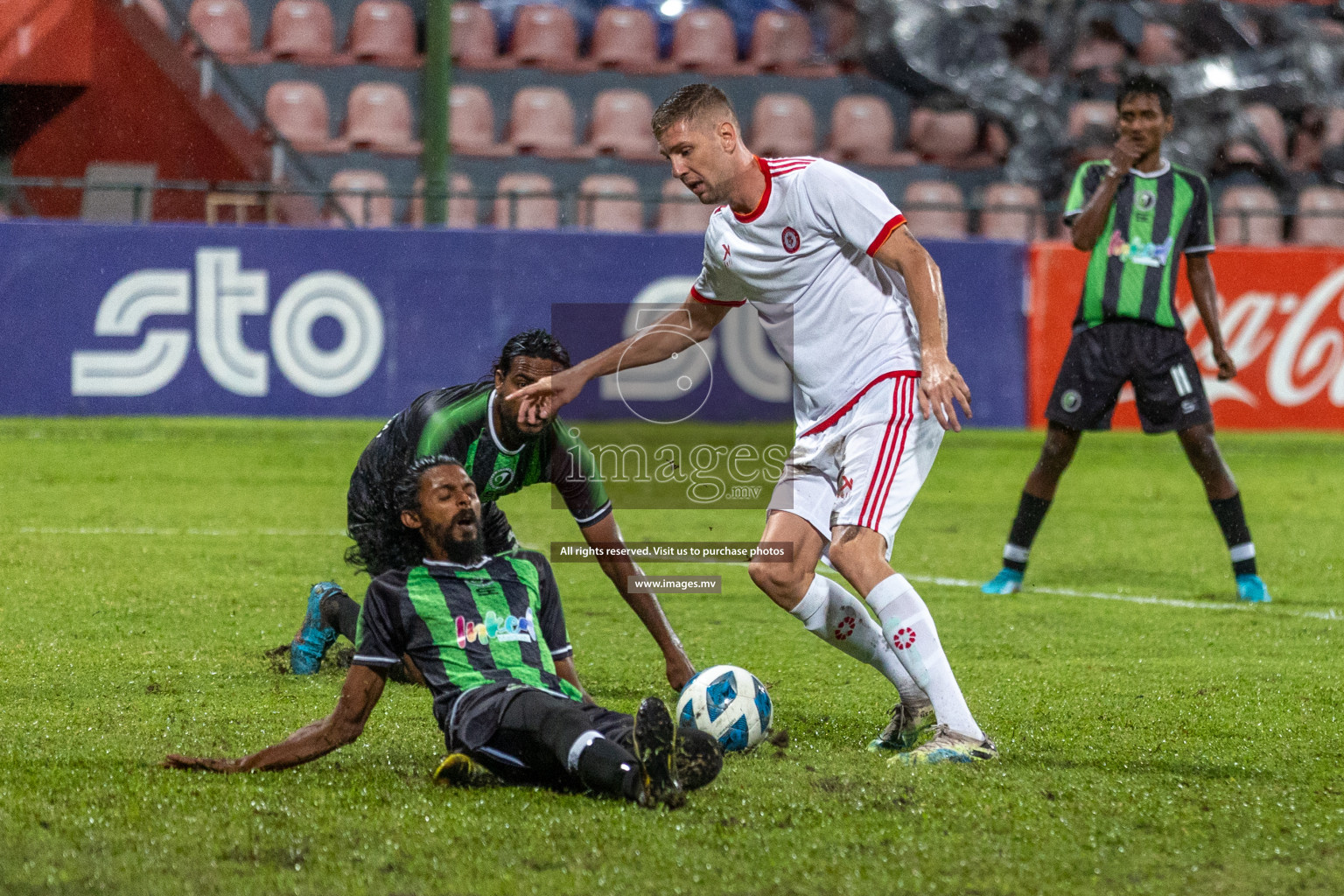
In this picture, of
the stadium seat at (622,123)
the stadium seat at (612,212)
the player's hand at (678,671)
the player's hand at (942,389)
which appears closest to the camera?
the player's hand at (942,389)

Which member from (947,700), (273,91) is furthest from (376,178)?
(947,700)

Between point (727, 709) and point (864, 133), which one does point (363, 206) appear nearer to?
point (864, 133)

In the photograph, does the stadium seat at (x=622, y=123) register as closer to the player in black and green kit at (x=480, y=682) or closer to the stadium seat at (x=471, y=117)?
the stadium seat at (x=471, y=117)

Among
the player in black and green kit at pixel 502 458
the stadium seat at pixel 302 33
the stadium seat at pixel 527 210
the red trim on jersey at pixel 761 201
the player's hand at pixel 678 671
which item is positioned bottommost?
the player's hand at pixel 678 671

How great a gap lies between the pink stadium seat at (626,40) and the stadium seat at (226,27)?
3765 mm

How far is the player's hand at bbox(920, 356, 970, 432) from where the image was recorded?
396 centimetres

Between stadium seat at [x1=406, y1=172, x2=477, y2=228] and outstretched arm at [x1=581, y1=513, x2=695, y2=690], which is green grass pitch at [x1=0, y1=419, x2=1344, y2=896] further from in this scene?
stadium seat at [x1=406, y1=172, x2=477, y2=228]

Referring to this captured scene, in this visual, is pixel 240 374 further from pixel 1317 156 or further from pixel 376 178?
pixel 1317 156

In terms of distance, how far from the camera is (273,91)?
16828 millimetres

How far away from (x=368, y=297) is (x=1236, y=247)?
7.40 metres

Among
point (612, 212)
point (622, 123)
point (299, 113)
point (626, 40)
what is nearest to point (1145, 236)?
point (612, 212)

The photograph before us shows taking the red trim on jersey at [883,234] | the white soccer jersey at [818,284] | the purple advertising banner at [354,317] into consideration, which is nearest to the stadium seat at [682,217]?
the purple advertising banner at [354,317]

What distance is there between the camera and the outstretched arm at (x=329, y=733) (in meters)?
3.67

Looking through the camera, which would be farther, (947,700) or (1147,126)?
(1147,126)
